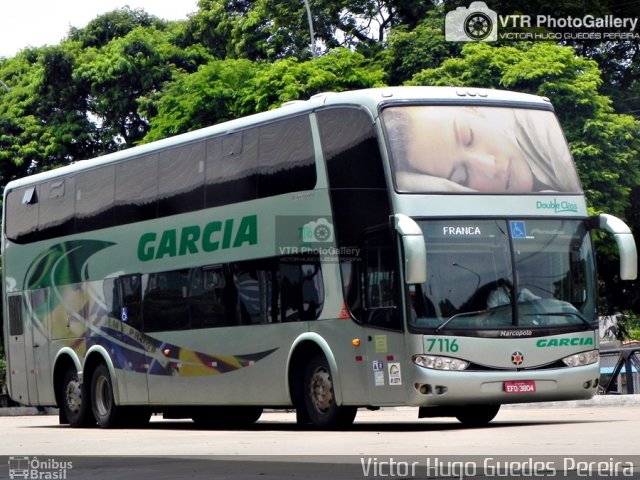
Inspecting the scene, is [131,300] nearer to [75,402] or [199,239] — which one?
[199,239]

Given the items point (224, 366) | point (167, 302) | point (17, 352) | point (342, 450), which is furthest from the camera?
point (17, 352)

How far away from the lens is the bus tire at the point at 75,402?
24.1 meters

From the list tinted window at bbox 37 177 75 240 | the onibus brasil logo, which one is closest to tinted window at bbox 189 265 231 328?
tinted window at bbox 37 177 75 240

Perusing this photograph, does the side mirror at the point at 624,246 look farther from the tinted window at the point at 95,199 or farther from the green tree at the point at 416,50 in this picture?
the green tree at the point at 416,50

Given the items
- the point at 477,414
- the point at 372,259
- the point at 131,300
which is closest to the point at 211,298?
the point at 131,300

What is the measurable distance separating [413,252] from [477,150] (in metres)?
1.93

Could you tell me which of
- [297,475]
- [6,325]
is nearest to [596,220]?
[297,475]

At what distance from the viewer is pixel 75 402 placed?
80.0ft

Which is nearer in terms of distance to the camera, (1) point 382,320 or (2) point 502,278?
(2) point 502,278

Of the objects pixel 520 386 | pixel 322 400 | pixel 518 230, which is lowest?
pixel 322 400

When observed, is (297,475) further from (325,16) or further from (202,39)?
(202,39)

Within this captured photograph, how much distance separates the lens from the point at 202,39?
57094 millimetres

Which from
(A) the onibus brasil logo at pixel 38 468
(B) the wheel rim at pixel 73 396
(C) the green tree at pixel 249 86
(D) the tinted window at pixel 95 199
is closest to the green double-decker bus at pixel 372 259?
(D) the tinted window at pixel 95 199

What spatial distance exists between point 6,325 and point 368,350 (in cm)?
Answer: 1057
